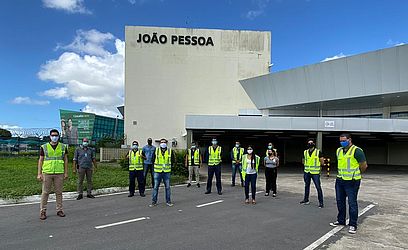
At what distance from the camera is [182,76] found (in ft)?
111

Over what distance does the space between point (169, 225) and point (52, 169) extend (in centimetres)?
309

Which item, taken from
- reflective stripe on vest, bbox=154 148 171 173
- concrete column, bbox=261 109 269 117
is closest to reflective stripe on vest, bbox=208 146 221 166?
reflective stripe on vest, bbox=154 148 171 173

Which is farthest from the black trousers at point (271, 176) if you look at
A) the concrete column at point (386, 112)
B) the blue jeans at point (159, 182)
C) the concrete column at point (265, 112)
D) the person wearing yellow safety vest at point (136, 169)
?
the concrete column at point (386, 112)

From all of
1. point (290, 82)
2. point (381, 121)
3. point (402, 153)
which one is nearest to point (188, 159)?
point (381, 121)

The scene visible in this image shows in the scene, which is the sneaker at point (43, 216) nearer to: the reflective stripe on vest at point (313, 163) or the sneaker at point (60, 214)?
the sneaker at point (60, 214)

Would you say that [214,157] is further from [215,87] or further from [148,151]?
[215,87]

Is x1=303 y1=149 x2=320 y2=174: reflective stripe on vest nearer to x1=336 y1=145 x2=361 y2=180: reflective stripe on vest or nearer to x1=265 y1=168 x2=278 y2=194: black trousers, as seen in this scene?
x1=265 y1=168 x2=278 y2=194: black trousers

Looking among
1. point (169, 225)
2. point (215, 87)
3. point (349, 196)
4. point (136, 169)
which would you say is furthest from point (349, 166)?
point (215, 87)

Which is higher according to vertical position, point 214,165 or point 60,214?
point 214,165

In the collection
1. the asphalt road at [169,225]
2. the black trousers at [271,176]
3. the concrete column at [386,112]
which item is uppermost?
the concrete column at [386,112]

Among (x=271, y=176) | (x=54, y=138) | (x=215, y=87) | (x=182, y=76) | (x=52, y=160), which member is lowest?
(x=271, y=176)

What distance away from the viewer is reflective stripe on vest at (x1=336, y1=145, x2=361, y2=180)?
6898mm

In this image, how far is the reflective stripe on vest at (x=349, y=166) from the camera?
6.90 metres

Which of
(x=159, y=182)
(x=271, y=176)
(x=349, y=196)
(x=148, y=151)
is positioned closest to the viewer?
(x=349, y=196)
